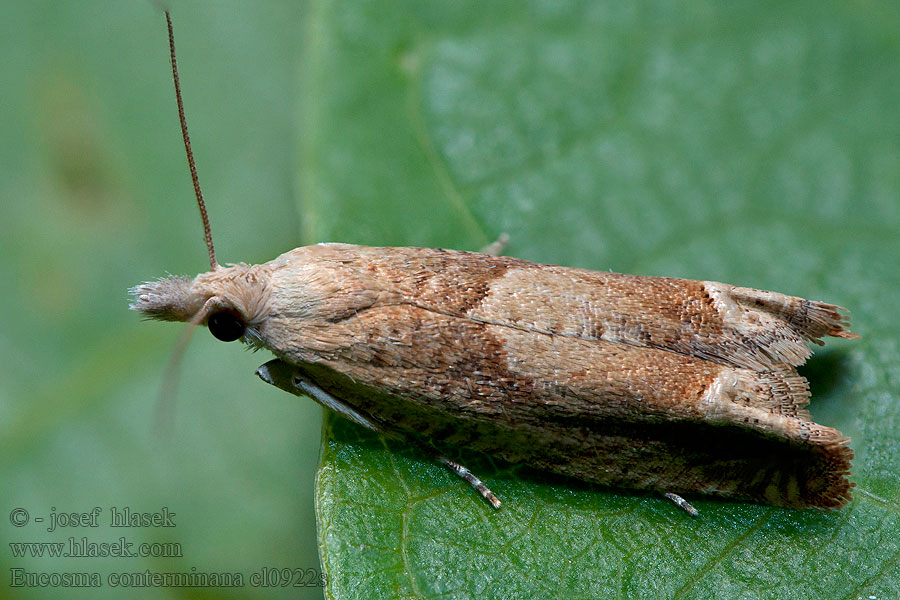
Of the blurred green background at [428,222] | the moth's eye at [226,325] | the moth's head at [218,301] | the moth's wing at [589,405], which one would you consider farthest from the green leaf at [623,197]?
the moth's eye at [226,325]

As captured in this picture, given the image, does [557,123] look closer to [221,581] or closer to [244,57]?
[244,57]

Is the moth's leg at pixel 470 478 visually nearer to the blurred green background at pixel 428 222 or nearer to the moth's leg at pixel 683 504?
the blurred green background at pixel 428 222

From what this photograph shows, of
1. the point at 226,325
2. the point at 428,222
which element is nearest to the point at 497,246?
the point at 428,222

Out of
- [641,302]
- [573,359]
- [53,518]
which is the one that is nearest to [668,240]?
[641,302]

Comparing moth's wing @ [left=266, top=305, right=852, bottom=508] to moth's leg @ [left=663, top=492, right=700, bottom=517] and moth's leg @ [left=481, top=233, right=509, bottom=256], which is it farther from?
moth's leg @ [left=481, top=233, right=509, bottom=256]

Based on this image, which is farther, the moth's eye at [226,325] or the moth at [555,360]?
the moth's eye at [226,325]

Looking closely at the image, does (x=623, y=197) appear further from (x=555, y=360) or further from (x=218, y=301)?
(x=218, y=301)

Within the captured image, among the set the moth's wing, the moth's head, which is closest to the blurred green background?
the moth's wing
